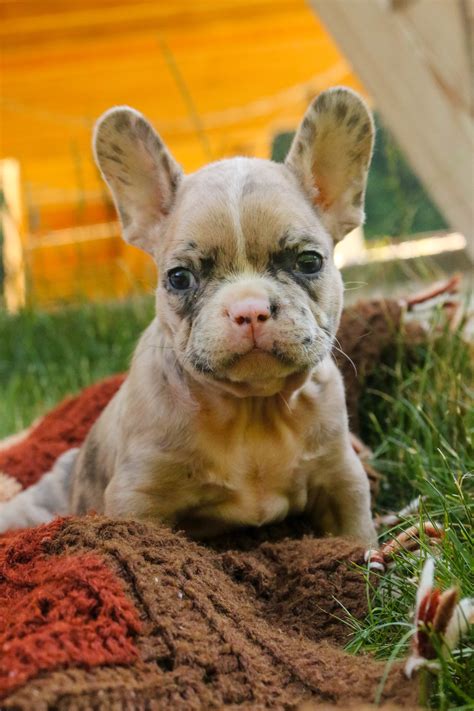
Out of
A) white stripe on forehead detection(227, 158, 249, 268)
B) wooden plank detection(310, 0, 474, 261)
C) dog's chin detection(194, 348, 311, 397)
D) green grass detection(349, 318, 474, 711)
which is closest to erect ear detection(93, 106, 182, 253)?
white stripe on forehead detection(227, 158, 249, 268)

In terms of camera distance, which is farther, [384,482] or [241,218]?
[384,482]

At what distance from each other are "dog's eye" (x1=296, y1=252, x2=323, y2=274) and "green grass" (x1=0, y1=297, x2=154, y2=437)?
91.3 inches

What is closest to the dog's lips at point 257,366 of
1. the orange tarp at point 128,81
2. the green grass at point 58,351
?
the green grass at point 58,351

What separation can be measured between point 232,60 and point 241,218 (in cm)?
581

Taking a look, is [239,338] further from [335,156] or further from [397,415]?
[397,415]

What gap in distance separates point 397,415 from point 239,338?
4.37 ft

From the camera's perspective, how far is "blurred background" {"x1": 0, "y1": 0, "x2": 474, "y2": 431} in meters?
3.86

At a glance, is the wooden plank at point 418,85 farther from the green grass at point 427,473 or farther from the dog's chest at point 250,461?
the dog's chest at point 250,461

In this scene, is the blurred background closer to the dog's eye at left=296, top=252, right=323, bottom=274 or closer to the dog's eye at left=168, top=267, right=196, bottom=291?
the dog's eye at left=296, top=252, right=323, bottom=274

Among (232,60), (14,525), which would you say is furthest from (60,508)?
(232,60)

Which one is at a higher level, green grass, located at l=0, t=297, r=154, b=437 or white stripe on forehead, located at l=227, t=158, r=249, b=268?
white stripe on forehead, located at l=227, t=158, r=249, b=268

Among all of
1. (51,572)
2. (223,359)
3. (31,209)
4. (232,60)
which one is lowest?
(51,572)

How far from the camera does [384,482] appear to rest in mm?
3211

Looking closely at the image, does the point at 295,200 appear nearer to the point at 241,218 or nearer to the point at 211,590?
the point at 241,218
